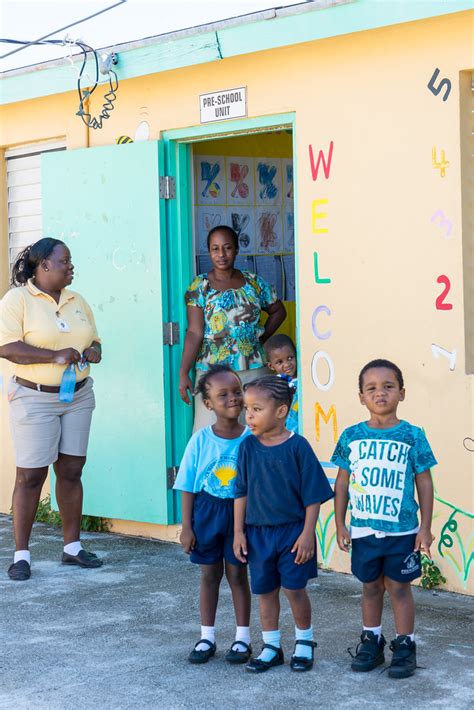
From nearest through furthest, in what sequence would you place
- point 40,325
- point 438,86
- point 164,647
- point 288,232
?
point 164,647 → point 438,86 → point 40,325 → point 288,232

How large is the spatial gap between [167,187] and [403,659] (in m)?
3.45

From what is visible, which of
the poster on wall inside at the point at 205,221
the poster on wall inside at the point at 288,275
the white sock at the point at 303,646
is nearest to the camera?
the white sock at the point at 303,646

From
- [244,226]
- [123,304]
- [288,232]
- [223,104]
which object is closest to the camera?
[223,104]

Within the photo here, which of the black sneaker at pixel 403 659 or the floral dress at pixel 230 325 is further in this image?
the floral dress at pixel 230 325

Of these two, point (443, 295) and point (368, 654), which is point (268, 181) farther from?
point (368, 654)

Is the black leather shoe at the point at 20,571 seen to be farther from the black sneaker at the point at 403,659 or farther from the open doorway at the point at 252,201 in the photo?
the black sneaker at the point at 403,659

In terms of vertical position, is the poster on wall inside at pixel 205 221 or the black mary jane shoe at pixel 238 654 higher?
the poster on wall inside at pixel 205 221

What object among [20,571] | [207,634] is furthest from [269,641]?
[20,571]

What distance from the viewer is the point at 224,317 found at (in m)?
6.64

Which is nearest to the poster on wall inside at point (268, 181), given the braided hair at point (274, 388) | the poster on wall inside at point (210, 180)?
the poster on wall inside at point (210, 180)

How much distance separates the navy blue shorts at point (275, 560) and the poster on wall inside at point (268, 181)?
3573 millimetres

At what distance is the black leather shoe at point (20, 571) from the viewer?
20.9 feet

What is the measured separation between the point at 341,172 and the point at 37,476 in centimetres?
230

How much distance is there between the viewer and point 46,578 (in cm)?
639
